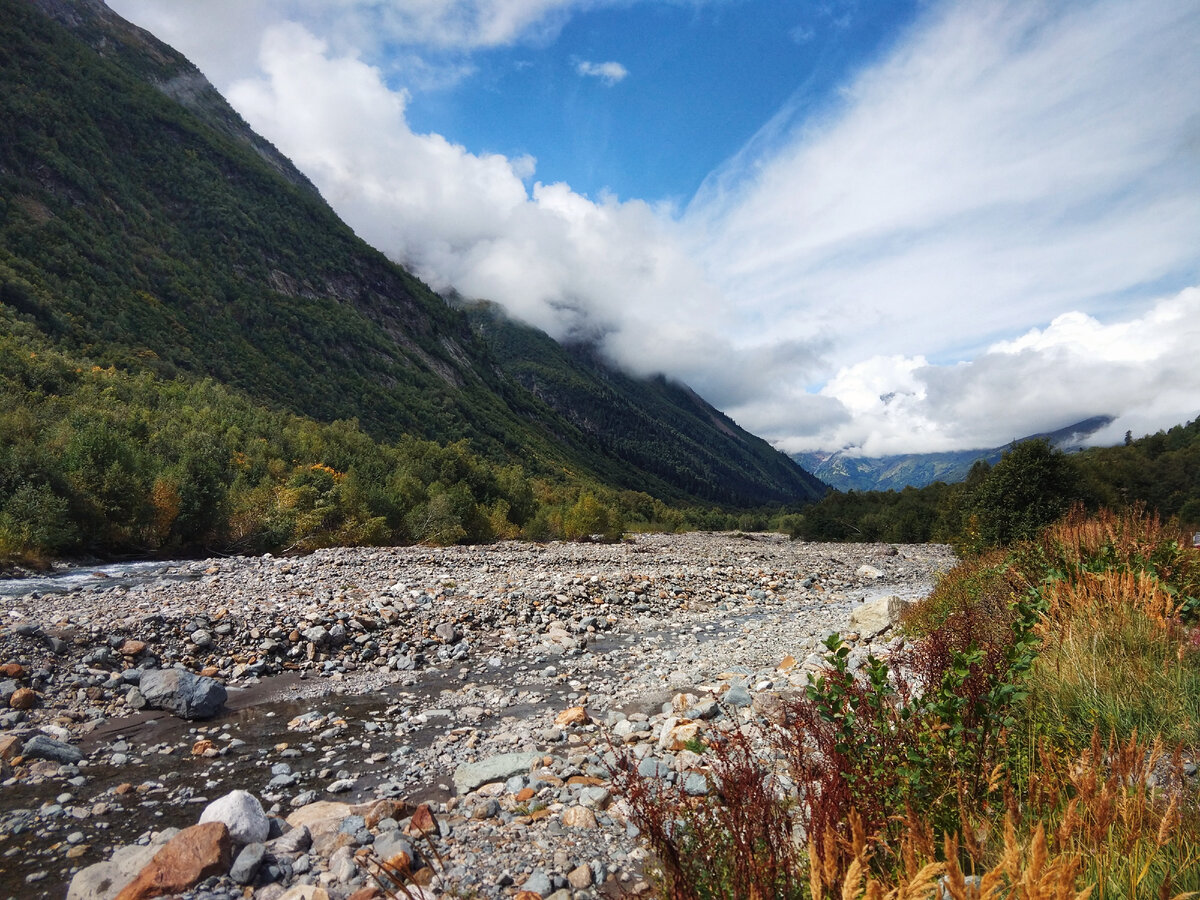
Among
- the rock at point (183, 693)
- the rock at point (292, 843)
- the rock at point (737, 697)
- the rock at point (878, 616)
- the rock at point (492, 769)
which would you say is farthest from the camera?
the rock at point (878, 616)

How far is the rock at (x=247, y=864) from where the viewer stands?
13.4 ft

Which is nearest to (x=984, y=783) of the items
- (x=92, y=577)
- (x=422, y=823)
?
(x=422, y=823)

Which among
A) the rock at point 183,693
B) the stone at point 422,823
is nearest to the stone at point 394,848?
the stone at point 422,823

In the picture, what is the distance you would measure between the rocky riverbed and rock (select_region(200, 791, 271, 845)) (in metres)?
0.03

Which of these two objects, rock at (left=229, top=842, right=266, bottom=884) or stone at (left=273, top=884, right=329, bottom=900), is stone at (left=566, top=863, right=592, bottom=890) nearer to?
stone at (left=273, top=884, right=329, bottom=900)

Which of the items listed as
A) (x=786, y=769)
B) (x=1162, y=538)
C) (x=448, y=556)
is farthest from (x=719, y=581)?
(x=786, y=769)

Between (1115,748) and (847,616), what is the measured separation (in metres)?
11.8

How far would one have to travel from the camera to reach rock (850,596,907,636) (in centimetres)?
1222

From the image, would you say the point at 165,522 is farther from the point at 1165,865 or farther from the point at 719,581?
the point at 1165,865

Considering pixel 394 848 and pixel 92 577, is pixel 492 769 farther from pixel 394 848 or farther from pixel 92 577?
pixel 92 577

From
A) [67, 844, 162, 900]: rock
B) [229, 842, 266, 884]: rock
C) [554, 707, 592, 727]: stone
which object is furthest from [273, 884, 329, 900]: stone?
[554, 707, 592, 727]: stone

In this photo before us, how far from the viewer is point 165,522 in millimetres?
19000

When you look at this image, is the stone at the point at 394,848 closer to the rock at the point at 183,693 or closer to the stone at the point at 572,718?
the stone at the point at 572,718

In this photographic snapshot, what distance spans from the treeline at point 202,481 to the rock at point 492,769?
52.8ft
